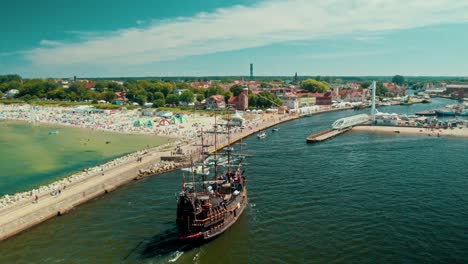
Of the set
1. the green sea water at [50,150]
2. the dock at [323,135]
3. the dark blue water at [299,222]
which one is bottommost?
the dark blue water at [299,222]

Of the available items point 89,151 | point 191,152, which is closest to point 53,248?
point 191,152

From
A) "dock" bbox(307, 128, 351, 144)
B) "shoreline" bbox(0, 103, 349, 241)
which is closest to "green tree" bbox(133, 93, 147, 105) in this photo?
"shoreline" bbox(0, 103, 349, 241)

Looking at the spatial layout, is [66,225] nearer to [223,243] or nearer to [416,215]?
[223,243]

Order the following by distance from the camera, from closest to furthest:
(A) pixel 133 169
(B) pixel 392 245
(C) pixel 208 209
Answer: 1. (B) pixel 392 245
2. (C) pixel 208 209
3. (A) pixel 133 169

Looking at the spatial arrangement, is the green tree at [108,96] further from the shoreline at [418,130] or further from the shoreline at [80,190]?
the shoreline at [418,130]

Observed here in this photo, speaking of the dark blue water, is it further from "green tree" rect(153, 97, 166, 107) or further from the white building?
"green tree" rect(153, 97, 166, 107)

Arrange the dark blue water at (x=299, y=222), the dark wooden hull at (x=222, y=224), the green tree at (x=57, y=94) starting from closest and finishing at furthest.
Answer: the dark blue water at (x=299, y=222), the dark wooden hull at (x=222, y=224), the green tree at (x=57, y=94)

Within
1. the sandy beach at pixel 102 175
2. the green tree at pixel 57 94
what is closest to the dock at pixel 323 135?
the sandy beach at pixel 102 175
